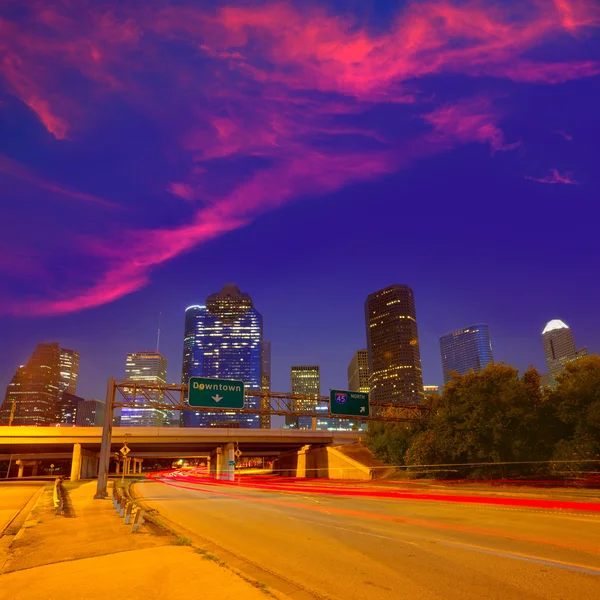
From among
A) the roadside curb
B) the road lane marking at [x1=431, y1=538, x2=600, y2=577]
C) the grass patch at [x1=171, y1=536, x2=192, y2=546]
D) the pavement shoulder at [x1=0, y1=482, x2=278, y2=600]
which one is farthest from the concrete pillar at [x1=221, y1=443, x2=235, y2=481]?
the road lane marking at [x1=431, y1=538, x2=600, y2=577]

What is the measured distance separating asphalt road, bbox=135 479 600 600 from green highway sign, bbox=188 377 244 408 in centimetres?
1979

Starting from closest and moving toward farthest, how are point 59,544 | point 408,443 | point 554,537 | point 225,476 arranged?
point 554,537
point 59,544
point 408,443
point 225,476

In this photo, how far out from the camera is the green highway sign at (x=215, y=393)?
118ft

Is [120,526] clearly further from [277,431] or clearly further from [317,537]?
[277,431]

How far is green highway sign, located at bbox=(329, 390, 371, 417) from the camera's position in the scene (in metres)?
40.4

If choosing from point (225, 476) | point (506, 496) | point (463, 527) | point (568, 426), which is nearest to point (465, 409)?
point (568, 426)

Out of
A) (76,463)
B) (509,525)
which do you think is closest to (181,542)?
(509,525)

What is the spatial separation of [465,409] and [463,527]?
80.2ft

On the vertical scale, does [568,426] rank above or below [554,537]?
above

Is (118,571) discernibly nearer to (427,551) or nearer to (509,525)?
(427,551)

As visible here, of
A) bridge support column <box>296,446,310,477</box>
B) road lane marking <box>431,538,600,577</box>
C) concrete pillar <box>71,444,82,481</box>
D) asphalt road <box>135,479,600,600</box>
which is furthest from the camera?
bridge support column <box>296,446,310,477</box>

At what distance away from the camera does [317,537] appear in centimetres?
1172

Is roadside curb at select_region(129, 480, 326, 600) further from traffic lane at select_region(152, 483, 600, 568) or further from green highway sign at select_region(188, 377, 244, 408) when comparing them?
green highway sign at select_region(188, 377, 244, 408)

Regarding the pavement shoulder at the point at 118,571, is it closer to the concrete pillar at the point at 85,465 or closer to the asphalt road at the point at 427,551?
the asphalt road at the point at 427,551
